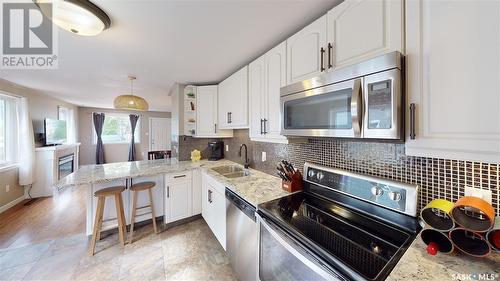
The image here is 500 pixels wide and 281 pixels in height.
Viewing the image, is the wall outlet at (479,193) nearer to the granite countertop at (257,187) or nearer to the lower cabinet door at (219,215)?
the granite countertop at (257,187)

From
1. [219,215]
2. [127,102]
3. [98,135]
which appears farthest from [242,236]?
[98,135]

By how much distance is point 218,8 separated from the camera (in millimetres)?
1297

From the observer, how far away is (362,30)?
1.00 meters

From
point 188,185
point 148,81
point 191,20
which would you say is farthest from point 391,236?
point 148,81

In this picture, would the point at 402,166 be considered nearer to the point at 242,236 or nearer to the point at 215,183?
the point at 242,236

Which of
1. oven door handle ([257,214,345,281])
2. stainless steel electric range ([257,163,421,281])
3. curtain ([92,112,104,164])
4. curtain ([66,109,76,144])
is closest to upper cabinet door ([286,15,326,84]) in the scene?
stainless steel electric range ([257,163,421,281])

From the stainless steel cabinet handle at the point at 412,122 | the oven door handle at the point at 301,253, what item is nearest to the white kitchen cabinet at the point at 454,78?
the stainless steel cabinet handle at the point at 412,122

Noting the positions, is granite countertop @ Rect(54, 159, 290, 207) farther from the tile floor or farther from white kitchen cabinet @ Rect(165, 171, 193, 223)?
the tile floor

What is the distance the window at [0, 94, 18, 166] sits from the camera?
3.22m

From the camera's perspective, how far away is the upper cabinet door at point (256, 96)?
1.87 metres

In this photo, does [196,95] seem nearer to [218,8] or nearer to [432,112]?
[218,8]

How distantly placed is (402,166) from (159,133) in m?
7.70

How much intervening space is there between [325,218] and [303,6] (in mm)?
1430

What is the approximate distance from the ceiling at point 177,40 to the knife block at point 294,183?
1243mm
